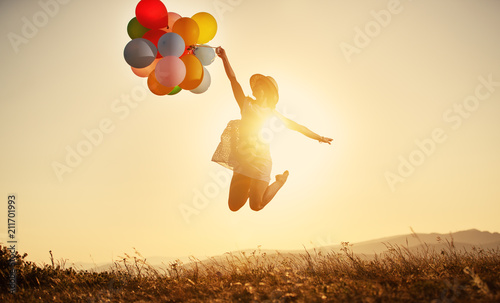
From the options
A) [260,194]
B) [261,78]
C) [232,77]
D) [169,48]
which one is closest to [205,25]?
[169,48]

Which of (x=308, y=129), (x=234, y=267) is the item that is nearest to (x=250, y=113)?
(x=308, y=129)

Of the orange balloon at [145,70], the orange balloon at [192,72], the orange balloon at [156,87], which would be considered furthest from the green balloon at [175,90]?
the orange balloon at [145,70]

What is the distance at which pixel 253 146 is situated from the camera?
5.83m

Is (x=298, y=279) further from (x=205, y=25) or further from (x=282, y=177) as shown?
(x=205, y=25)

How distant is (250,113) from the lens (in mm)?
5777

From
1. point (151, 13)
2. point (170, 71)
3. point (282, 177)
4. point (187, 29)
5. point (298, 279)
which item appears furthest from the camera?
point (282, 177)

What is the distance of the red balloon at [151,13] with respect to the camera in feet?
19.5

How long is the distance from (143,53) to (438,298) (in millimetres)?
5143

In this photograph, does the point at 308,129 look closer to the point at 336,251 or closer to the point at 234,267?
the point at 336,251

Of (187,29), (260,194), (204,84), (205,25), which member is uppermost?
(205,25)

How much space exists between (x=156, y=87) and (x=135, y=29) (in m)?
1.21

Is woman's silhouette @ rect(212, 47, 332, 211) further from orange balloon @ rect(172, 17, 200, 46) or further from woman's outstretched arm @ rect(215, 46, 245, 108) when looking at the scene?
orange balloon @ rect(172, 17, 200, 46)

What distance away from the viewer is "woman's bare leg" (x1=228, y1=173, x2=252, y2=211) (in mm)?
5789

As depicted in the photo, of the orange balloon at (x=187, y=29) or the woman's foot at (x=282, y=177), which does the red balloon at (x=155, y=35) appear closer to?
the orange balloon at (x=187, y=29)
